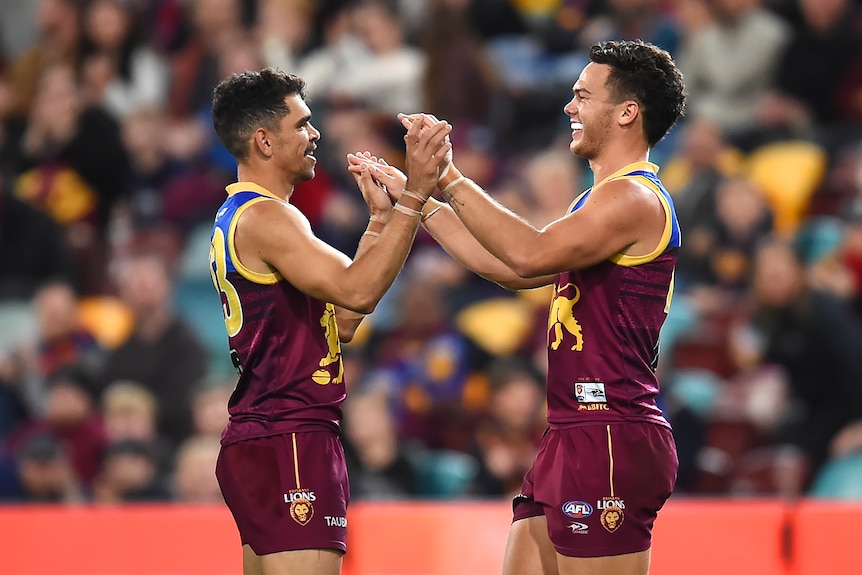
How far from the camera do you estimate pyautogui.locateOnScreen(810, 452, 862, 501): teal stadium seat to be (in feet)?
26.0

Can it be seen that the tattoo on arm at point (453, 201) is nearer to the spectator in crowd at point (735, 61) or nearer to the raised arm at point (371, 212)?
the raised arm at point (371, 212)

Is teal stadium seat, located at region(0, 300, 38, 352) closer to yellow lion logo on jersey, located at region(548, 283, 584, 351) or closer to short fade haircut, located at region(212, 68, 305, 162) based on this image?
short fade haircut, located at region(212, 68, 305, 162)

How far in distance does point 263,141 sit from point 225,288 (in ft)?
1.80

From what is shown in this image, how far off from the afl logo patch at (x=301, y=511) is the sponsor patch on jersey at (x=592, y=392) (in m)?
0.99

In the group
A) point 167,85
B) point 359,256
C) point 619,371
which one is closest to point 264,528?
point 359,256

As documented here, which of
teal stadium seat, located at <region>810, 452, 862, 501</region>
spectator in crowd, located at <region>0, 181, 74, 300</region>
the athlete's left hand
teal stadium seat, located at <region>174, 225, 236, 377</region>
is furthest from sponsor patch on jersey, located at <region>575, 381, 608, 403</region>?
spectator in crowd, located at <region>0, 181, 74, 300</region>

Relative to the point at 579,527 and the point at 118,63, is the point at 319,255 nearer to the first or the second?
the point at 579,527

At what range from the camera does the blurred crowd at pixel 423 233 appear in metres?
8.49

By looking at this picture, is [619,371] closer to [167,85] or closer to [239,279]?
[239,279]

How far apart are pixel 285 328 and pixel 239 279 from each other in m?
0.23

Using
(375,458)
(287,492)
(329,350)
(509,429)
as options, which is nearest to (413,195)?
(329,350)

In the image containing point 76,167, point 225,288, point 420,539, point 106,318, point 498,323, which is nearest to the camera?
point 225,288

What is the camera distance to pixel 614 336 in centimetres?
471

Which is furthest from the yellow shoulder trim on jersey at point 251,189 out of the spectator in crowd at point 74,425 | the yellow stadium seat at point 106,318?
the yellow stadium seat at point 106,318
